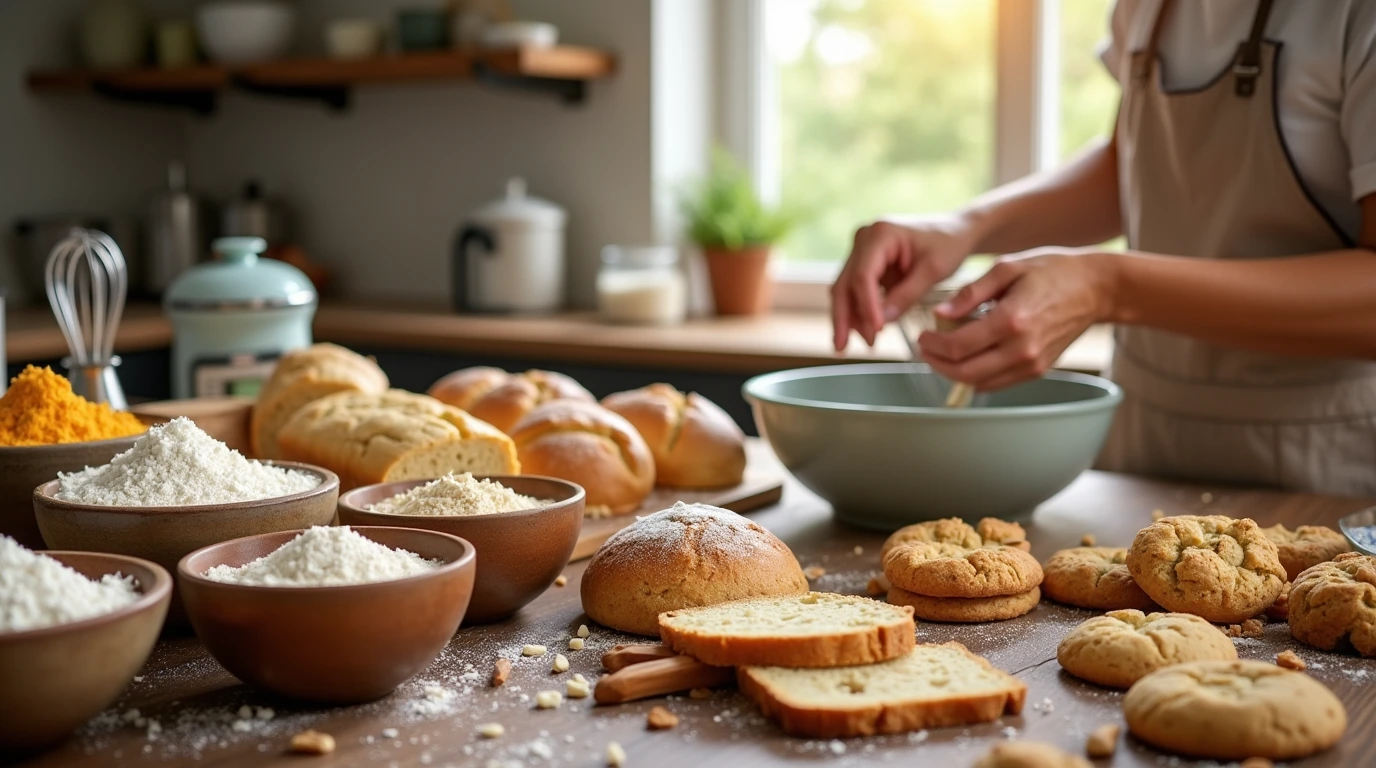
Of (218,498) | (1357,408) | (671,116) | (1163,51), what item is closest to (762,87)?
(671,116)

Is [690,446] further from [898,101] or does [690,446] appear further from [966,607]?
[898,101]

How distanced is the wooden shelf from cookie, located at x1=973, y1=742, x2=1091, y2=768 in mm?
2549

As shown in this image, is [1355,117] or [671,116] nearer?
[1355,117]

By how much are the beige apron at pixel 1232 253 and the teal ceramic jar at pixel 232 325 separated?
3.73ft

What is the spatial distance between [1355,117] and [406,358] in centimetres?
224

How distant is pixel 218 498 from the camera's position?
2.99 ft

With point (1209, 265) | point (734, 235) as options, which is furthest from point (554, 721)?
point (734, 235)

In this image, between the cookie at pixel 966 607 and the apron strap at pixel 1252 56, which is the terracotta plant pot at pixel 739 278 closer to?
the apron strap at pixel 1252 56

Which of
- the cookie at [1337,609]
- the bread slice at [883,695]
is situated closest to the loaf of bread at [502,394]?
the bread slice at [883,695]

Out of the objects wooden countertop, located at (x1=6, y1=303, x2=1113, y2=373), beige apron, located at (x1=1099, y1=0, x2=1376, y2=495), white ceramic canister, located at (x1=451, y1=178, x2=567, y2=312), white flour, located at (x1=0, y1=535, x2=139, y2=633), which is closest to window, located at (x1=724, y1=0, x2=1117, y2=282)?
wooden countertop, located at (x1=6, y1=303, x2=1113, y2=373)

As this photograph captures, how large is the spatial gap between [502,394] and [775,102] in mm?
Result: 2063

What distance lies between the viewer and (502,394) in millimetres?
1518

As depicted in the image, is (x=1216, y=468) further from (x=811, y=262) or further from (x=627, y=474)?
(x=811, y=262)

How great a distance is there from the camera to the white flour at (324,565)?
2.57ft
